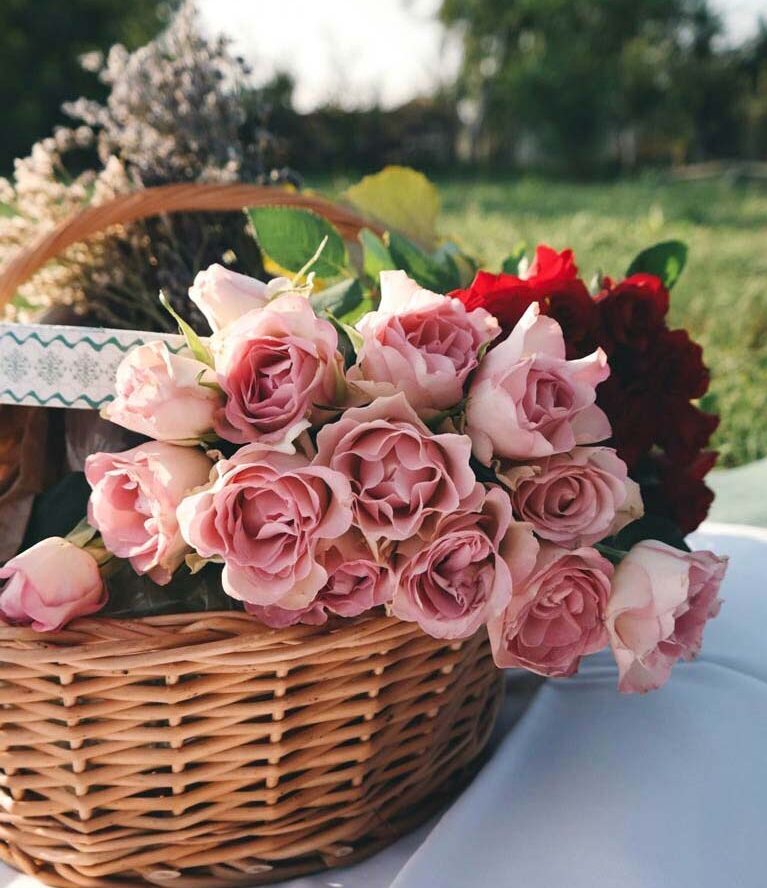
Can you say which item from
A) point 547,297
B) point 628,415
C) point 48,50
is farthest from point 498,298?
point 48,50

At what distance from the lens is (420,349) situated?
605 millimetres

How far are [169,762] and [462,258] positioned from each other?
1.81ft

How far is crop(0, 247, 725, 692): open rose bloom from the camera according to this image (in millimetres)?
561

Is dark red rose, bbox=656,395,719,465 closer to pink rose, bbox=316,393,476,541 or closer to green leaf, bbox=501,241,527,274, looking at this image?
green leaf, bbox=501,241,527,274

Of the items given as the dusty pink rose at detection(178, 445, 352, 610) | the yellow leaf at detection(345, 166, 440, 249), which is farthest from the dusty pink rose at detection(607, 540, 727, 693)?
the yellow leaf at detection(345, 166, 440, 249)

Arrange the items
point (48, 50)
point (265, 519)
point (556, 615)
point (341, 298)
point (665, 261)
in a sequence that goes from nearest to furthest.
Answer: point (265, 519)
point (556, 615)
point (341, 298)
point (665, 261)
point (48, 50)

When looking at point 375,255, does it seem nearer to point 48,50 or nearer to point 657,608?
point 657,608

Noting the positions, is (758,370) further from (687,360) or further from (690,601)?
(690,601)

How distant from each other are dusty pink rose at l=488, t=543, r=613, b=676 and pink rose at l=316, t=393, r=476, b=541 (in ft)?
0.35

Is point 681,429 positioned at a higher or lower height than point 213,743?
higher

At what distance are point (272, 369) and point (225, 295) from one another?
76 millimetres

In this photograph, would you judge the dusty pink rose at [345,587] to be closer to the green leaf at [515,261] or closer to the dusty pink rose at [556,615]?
the dusty pink rose at [556,615]

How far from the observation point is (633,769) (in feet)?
2.48

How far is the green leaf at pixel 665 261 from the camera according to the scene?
36.3 inches
